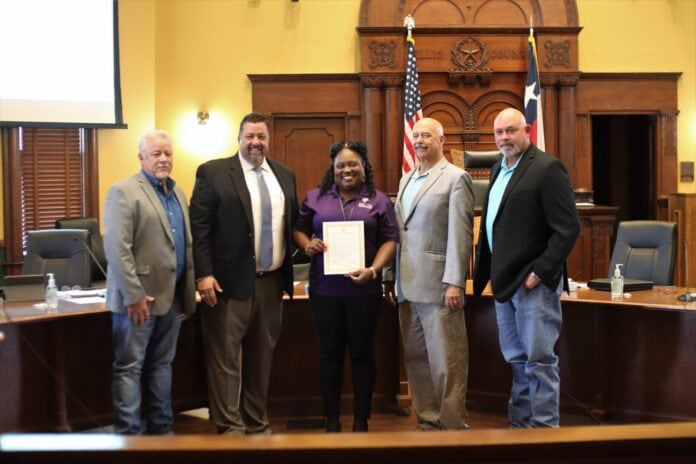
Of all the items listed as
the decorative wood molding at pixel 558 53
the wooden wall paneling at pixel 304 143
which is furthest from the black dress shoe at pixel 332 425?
the decorative wood molding at pixel 558 53

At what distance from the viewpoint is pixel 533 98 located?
28.7 ft

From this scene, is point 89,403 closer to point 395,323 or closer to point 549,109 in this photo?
point 395,323

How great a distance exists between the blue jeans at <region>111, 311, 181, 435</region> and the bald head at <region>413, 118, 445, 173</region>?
1414mm

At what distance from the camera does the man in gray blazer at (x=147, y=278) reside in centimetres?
371

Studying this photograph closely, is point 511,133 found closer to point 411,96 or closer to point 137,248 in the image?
point 137,248

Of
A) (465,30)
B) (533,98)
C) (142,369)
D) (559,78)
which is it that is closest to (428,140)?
(142,369)

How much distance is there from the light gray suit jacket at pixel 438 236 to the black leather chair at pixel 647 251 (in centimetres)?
211

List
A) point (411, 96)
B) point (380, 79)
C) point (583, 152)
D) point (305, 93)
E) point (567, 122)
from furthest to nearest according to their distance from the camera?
point (583, 152)
point (567, 122)
point (305, 93)
point (380, 79)
point (411, 96)

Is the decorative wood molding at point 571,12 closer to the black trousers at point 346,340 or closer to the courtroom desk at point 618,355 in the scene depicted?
the courtroom desk at point 618,355

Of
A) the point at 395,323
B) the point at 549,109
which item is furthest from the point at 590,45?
the point at 395,323

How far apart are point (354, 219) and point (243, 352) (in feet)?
2.84

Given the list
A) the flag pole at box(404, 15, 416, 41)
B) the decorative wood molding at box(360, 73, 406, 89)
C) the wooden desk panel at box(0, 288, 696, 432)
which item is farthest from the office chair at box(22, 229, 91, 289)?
the flag pole at box(404, 15, 416, 41)

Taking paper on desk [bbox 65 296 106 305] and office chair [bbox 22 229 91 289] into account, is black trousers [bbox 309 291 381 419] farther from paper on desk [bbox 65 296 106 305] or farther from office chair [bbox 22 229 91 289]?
office chair [bbox 22 229 91 289]

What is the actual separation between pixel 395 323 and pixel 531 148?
1.44 m
